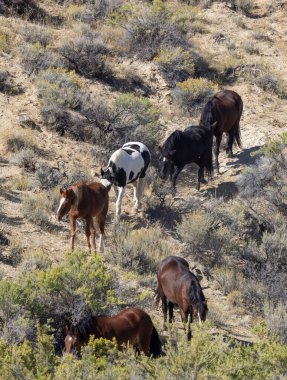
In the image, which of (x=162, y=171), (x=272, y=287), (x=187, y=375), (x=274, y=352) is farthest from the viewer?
(x=162, y=171)

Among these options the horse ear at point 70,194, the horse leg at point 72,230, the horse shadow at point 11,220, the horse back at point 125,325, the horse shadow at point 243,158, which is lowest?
the horse shadow at point 243,158

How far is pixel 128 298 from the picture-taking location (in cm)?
1048

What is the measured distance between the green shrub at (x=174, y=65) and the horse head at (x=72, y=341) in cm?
1293

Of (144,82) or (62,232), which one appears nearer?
(62,232)

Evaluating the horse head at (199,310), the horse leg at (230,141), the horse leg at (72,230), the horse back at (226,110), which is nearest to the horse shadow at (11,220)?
the horse leg at (72,230)

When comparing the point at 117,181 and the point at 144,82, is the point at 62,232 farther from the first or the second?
Result: the point at 144,82

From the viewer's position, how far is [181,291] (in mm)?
9766

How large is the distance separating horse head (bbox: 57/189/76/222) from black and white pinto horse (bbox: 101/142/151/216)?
6.24ft

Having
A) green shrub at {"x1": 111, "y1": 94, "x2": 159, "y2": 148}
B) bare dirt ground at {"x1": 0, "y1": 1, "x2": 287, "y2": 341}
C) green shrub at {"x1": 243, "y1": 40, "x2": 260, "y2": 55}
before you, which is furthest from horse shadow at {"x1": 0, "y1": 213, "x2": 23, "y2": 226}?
green shrub at {"x1": 243, "y1": 40, "x2": 260, "y2": 55}

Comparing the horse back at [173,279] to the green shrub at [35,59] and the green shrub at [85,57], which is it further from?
the green shrub at [85,57]

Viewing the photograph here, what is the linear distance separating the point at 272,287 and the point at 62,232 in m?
3.95

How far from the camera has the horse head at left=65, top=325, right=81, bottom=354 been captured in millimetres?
7862

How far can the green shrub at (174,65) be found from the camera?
2000 cm

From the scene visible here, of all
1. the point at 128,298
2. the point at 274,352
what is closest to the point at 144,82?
the point at 128,298
